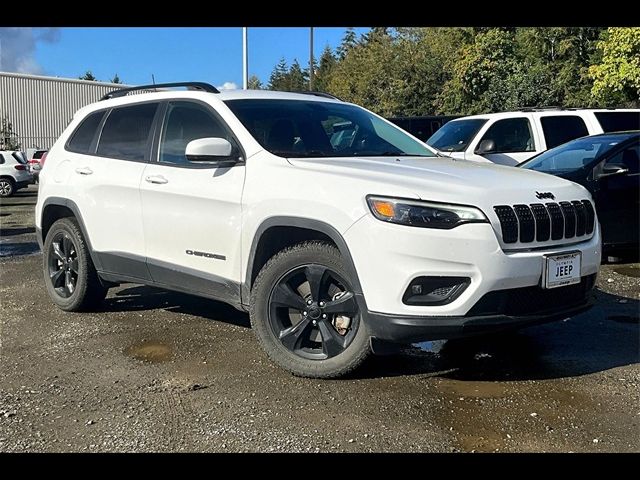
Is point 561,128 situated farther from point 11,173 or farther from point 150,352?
point 11,173

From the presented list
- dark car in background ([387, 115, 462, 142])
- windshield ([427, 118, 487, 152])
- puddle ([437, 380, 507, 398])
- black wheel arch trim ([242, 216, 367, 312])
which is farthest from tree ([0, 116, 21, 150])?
puddle ([437, 380, 507, 398])

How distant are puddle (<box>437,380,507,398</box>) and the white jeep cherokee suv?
48 cm

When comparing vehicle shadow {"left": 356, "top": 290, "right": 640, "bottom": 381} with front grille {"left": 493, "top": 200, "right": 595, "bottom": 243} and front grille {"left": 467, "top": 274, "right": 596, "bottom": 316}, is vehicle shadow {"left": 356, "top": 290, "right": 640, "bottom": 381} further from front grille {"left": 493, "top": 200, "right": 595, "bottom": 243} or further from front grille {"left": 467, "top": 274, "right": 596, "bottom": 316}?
front grille {"left": 493, "top": 200, "right": 595, "bottom": 243}

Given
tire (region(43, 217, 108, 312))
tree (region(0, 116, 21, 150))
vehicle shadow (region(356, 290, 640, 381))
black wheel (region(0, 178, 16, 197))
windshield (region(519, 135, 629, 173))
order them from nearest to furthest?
vehicle shadow (region(356, 290, 640, 381)), tire (region(43, 217, 108, 312)), windshield (region(519, 135, 629, 173)), black wheel (region(0, 178, 16, 197)), tree (region(0, 116, 21, 150))

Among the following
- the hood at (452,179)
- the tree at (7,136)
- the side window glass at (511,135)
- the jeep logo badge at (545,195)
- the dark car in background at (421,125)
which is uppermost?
the tree at (7,136)

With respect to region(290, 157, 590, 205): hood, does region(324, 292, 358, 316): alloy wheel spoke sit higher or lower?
lower

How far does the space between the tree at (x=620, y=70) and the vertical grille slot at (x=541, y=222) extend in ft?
62.4

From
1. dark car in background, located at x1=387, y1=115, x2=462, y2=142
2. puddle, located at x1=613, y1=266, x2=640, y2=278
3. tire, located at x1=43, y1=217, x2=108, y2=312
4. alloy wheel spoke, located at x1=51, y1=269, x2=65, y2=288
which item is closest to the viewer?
tire, located at x1=43, y1=217, x2=108, y2=312

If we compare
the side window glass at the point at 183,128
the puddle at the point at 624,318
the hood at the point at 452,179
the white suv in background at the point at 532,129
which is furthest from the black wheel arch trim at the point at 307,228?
the white suv in background at the point at 532,129

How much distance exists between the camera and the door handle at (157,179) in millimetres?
4844

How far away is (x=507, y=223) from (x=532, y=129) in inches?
291

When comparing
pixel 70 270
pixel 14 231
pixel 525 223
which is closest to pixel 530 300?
pixel 525 223

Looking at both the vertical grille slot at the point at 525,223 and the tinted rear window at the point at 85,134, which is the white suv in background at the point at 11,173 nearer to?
the tinted rear window at the point at 85,134

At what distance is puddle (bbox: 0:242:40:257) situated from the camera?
938 centimetres
